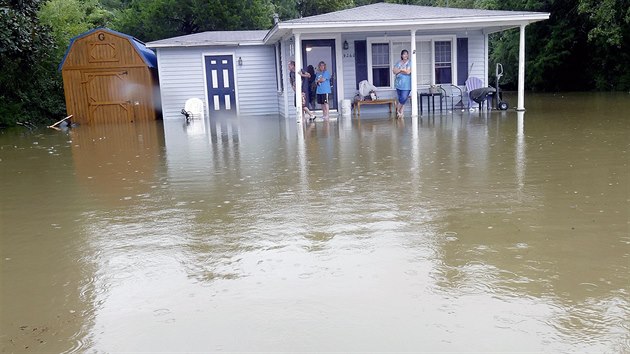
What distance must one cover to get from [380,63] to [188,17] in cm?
1813

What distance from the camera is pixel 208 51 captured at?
60.8 feet

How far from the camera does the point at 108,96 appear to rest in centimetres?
1780

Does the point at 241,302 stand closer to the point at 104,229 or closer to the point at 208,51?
the point at 104,229

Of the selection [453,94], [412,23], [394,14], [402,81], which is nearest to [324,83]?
[402,81]

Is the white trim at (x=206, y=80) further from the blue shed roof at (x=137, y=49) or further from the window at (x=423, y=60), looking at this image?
the window at (x=423, y=60)

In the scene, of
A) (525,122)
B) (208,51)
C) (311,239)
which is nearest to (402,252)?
(311,239)

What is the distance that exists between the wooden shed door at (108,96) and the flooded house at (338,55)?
115 centimetres

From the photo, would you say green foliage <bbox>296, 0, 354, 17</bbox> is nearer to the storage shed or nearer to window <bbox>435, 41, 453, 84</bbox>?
the storage shed

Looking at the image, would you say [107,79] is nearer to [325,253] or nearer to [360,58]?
[360,58]

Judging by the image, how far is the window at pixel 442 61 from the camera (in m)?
16.3

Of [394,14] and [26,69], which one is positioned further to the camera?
[26,69]

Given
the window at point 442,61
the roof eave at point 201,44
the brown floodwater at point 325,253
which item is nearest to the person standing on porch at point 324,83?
the window at point 442,61

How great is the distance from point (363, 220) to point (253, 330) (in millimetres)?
2178

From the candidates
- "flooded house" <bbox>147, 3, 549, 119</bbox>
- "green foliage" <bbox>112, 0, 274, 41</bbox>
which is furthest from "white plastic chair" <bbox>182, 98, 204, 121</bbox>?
"green foliage" <bbox>112, 0, 274, 41</bbox>
